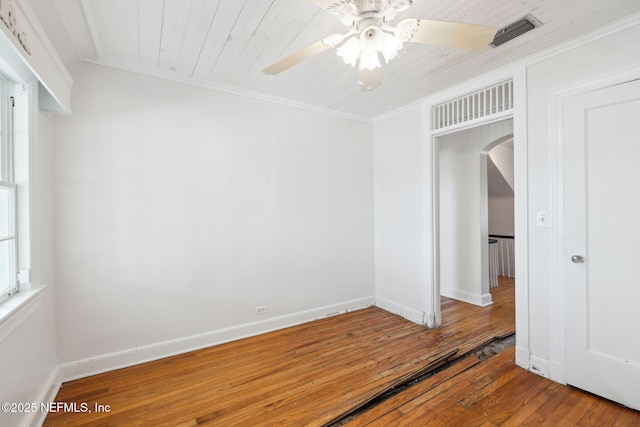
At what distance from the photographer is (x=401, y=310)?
3.43 m

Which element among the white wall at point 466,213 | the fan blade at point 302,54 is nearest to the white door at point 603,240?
the white wall at point 466,213

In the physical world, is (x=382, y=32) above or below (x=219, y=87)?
below

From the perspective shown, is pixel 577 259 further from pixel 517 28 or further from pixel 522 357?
pixel 517 28

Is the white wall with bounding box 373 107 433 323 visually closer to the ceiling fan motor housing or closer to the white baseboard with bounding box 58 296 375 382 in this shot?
the white baseboard with bounding box 58 296 375 382

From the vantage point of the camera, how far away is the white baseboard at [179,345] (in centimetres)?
219

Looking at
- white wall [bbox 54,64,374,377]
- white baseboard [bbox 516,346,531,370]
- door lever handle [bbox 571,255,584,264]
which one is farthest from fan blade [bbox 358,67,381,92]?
white baseboard [bbox 516,346,531,370]

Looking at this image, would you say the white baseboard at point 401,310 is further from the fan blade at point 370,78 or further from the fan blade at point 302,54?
the fan blade at point 302,54

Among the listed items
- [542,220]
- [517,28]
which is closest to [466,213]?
[542,220]

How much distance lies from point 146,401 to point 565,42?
12.8 feet

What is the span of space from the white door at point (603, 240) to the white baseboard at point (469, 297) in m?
1.74

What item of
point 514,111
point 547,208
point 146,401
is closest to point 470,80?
point 514,111

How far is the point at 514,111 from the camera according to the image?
2.34m

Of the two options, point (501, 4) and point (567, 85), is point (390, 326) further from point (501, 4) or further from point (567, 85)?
point (501, 4)

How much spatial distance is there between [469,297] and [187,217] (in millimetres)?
3736
